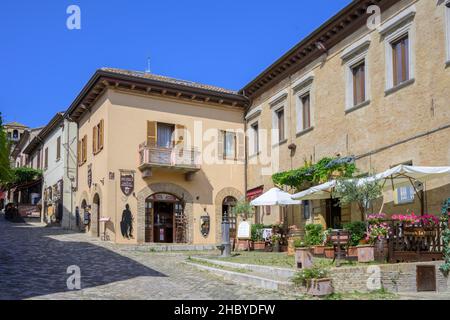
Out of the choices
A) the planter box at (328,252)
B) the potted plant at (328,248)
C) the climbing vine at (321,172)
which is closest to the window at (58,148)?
the climbing vine at (321,172)

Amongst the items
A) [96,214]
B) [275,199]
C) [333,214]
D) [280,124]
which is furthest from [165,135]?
[333,214]

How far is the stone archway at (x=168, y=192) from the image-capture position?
22189 mm

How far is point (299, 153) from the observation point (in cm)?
2069

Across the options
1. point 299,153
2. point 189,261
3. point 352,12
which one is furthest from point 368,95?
point 189,261

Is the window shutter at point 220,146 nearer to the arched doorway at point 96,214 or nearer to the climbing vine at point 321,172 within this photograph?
the arched doorway at point 96,214

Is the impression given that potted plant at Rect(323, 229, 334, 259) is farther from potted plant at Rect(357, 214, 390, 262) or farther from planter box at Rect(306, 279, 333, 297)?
planter box at Rect(306, 279, 333, 297)

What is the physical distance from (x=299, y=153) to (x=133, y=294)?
1151 centimetres

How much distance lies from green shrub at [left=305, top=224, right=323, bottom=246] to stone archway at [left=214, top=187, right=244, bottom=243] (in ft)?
26.8

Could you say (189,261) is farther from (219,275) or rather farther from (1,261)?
(1,261)

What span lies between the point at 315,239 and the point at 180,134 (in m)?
9.58

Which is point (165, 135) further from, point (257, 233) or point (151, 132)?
point (257, 233)

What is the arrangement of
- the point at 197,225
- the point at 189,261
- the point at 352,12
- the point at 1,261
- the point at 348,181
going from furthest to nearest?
the point at 197,225, the point at 352,12, the point at 189,261, the point at 1,261, the point at 348,181

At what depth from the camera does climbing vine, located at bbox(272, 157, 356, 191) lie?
1700 centimetres
